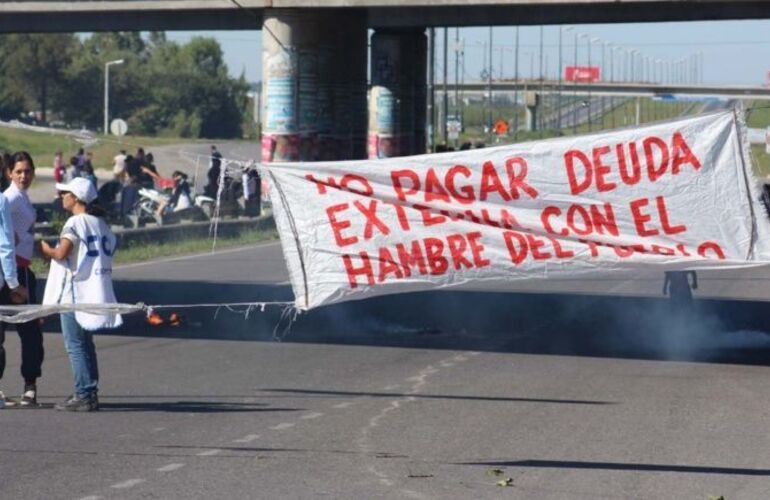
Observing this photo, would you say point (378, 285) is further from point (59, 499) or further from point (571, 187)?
point (59, 499)

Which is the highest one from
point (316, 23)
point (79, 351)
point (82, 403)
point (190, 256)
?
point (316, 23)

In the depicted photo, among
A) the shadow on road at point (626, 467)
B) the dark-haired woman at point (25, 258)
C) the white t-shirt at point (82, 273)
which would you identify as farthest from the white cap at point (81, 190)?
the shadow on road at point (626, 467)

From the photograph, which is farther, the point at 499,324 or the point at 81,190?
the point at 499,324

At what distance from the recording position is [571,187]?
1180 centimetres

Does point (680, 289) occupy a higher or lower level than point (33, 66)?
lower

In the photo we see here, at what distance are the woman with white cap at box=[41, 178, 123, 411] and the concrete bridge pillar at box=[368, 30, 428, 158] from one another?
645 inches

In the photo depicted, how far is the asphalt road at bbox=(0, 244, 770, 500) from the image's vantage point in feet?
26.8

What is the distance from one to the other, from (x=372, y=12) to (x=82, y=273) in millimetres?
12076

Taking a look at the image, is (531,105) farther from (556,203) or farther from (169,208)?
(556,203)

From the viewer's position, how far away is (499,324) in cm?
1738

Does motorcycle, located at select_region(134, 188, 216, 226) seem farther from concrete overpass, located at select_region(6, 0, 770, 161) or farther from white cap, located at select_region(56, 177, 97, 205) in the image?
white cap, located at select_region(56, 177, 97, 205)

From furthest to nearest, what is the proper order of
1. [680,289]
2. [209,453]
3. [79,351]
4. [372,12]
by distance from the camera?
[372,12], [680,289], [79,351], [209,453]

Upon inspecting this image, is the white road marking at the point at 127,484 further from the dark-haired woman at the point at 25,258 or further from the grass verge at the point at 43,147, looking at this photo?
the grass verge at the point at 43,147

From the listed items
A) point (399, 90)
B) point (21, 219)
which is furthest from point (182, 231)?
point (21, 219)
